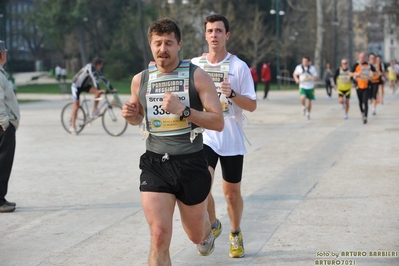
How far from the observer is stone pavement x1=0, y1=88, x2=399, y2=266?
637cm

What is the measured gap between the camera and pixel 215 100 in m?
4.97

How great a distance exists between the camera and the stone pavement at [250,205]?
20.9ft

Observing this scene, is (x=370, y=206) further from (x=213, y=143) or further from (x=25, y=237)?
(x=25, y=237)

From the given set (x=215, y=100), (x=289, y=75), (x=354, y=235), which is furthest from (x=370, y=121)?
(x=289, y=75)

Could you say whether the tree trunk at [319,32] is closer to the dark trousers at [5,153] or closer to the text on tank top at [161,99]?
the dark trousers at [5,153]

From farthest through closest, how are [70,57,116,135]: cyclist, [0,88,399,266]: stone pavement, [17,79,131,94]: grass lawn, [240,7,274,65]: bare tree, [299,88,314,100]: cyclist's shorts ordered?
[240,7,274,65]: bare tree, [17,79,131,94]: grass lawn, [299,88,314,100]: cyclist's shorts, [70,57,116,135]: cyclist, [0,88,399,266]: stone pavement

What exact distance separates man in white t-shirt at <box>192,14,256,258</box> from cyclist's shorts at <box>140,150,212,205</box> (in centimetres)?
113

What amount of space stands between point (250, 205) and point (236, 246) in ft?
7.52

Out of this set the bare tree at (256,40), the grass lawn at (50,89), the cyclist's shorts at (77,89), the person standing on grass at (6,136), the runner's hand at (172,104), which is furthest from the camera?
the bare tree at (256,40)

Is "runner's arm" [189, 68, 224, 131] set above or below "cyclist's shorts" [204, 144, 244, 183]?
above

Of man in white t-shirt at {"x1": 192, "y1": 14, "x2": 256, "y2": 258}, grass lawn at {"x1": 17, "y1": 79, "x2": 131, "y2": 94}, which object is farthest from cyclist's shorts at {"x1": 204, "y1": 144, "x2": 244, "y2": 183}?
grass lawn at {"x1": 17, "y1": 79, "x2": 131, "y2": 94}

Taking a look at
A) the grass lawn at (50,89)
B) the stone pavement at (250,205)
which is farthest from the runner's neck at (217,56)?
the grass lawn at (50,89)

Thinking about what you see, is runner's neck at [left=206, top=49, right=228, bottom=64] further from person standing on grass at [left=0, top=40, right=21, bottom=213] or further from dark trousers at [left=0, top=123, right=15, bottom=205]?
dark trousers at [left=0, top=123, right=15, bottom=205]

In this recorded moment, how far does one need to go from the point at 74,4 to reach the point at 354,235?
224ft
